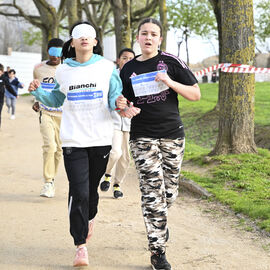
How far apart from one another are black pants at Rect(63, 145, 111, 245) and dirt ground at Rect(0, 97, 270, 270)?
0.35 m

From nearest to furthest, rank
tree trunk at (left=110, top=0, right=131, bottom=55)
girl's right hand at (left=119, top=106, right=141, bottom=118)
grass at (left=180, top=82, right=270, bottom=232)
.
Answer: girl's right hand at (left=119, top=106, right=141, bottom=118), grass at (left=180, top=82, right=270, bottom=232), tree trunk at (left=110, top=0, right=131, bottom=55)

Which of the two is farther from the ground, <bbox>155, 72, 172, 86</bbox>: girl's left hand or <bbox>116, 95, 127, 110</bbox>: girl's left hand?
<bbox>155, 72, 172, 86</bbox>: girl's left hand

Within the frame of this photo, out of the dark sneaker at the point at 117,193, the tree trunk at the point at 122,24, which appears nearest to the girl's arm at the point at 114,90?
the dark sneaker at the point at 117,193

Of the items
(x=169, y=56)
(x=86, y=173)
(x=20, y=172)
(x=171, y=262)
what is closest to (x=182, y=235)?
(x=171, y=262)

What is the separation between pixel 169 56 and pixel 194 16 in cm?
4300

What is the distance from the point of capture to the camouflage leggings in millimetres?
4617

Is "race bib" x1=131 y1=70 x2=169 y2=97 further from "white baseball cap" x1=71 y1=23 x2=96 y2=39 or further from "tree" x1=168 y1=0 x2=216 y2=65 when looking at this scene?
"tree" x1=168 y1=0 x2=216 y2=65

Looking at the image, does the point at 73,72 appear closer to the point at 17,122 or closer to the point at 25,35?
the point at 17,122

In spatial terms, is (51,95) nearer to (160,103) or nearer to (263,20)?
(160,103)

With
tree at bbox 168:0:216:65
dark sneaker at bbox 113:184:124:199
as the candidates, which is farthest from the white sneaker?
tree at bbox 168:0:216:65

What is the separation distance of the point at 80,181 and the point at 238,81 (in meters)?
5.46

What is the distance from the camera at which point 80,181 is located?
4633 millimetres

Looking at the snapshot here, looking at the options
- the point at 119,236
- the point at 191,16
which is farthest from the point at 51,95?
the point at 191,16

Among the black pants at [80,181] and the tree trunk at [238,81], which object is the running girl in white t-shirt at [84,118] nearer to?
the black pants at [80,181]
